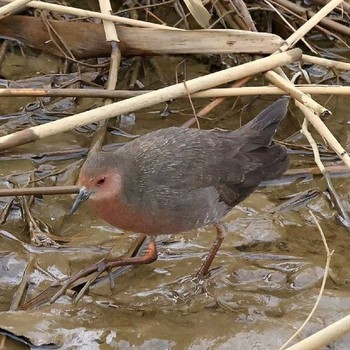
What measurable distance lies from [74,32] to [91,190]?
2021 mm

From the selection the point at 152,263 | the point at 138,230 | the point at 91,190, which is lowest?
the point at 152,263

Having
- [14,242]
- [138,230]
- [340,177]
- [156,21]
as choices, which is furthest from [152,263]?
[156,21]

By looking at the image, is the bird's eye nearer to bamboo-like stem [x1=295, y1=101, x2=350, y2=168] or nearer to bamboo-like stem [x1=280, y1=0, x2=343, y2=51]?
bamboo-like stem [x1=295, y1=101, x2=350, y2=168]

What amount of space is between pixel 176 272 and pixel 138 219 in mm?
507

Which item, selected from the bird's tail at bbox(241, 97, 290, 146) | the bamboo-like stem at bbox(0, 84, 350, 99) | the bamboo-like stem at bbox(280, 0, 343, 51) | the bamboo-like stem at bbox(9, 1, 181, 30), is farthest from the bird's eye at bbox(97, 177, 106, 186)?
the bamboo-like stem at bbox(280, 0, 343, 51)

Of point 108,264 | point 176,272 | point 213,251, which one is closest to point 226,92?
point 213,251

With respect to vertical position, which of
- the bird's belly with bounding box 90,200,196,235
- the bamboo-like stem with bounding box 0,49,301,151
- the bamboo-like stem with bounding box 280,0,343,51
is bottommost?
the bird's belly with bounding box 90,200,196,235

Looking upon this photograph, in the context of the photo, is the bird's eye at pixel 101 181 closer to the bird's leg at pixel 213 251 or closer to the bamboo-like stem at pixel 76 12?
the bird's leg at pixel 213 251

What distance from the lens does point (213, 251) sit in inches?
172

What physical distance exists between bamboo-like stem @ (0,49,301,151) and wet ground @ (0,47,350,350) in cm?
65

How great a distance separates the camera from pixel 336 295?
4.14 metres

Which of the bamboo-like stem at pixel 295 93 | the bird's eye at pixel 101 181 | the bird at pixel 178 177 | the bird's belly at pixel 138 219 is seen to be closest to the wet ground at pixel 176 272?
the bird at pixel 178 177

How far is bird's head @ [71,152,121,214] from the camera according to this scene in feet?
12.8

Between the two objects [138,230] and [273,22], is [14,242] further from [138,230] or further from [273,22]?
[273,22]
